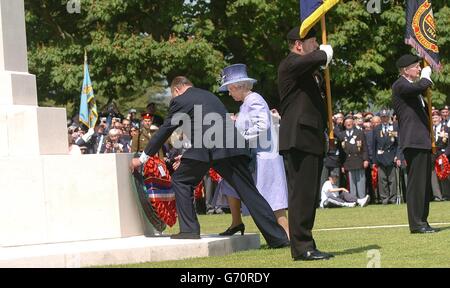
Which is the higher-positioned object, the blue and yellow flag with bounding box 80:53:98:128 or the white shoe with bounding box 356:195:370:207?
the blue and yellow flag with bounding box 80:53:98:128

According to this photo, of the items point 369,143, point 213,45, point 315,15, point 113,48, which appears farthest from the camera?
point 213,45

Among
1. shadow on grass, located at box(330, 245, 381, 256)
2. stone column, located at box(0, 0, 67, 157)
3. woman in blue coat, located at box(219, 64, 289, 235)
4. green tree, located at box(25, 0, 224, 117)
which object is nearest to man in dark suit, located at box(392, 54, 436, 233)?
woman in blue coat, located at box(219, 64, 289, 235)

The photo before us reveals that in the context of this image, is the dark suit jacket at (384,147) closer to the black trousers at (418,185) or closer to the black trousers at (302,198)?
the black trousers at (418,185)

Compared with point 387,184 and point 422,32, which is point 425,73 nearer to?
point 422,32

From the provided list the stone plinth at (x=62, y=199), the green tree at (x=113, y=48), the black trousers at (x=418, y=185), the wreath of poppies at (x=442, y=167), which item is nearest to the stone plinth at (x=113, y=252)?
the stone plinth at (x=62, y=199)

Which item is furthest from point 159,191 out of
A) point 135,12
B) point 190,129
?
point 135,12

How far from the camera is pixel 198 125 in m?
13.0

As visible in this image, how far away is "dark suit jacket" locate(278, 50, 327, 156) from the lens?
11562 millimetres

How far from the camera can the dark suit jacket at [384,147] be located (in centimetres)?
2609

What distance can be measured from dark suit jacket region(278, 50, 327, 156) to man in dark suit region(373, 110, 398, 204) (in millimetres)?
14533

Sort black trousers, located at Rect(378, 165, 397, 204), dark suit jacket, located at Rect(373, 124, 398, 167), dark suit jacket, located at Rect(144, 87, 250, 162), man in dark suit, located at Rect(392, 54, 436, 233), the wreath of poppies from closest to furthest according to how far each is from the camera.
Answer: dark suit jacket, located at Rect(144, 87, 250, 162) < man in dark suit, located at Rect(392, 54, 436, 233) < the wreath of poppies < black trousers, located at Rect(378, 165, 397, 204) < dark suit jacket, located at Rect(373, 124, 398, 167)

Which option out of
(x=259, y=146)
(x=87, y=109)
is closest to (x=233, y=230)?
(x=259, y=146)

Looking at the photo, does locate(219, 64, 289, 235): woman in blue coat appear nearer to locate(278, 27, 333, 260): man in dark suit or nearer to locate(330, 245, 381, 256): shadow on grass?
locate(330, 245, 381, 256): shadow on grass

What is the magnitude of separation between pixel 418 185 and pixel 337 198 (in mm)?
10419
